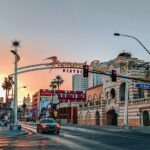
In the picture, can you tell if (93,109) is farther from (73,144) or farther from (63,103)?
(73,144)

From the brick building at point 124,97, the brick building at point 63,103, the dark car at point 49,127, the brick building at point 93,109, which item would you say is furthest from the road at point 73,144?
the brick building at point 63,103

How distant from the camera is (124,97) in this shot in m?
67.8

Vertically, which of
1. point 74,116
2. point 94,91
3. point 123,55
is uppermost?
point 123,55

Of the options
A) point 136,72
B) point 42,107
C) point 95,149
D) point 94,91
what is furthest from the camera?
point 42,107

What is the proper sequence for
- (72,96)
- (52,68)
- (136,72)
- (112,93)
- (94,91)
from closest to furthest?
1. (52,68)
2. (136,72)
3. (112,93)
4. (94,91)
5. (72,96)

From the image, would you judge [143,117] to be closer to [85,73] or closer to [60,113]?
[85,73]

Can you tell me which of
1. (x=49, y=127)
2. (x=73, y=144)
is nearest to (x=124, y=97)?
(x=49, y=127)

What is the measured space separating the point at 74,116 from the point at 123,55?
128 ft

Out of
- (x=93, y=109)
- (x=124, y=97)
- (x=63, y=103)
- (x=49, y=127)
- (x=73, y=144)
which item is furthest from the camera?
(x=63, y=103)

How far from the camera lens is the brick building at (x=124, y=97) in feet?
195

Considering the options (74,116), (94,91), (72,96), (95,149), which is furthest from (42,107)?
(95,149)

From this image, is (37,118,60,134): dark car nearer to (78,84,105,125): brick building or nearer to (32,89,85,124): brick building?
(78,84,105,125): brick building

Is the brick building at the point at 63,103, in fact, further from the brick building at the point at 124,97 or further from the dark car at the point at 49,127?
the dark car at the point at 49,127

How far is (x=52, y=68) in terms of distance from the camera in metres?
41.2
